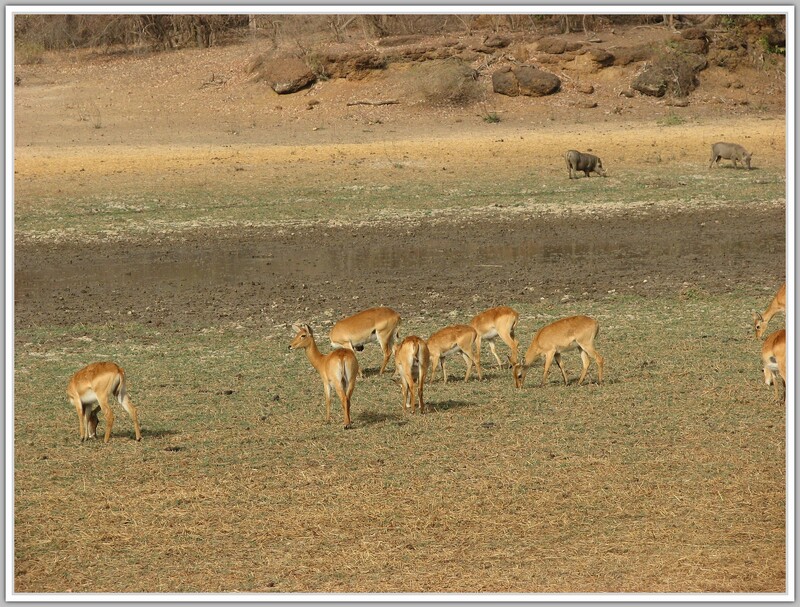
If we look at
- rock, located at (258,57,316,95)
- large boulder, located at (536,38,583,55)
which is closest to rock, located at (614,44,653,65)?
large boulder, located at (536,38,583,55)

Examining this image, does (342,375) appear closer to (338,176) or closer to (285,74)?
(338,176)

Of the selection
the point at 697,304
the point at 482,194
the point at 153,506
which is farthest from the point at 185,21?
the point at 153,506

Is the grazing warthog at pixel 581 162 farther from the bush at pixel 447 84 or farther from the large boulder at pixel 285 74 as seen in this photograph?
the large boulder at pixel 285 74

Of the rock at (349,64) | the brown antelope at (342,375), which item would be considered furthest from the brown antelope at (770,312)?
the rock at (349,64)

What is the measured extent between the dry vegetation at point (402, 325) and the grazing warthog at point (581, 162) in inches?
14.2

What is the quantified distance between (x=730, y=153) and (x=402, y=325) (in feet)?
46.9

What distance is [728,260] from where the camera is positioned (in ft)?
63.0

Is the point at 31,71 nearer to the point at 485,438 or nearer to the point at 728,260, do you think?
the point at 728,260

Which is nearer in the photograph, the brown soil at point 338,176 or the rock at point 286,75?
the brown soil at point 338,176

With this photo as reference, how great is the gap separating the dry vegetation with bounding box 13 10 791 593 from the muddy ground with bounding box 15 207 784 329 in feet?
0.29

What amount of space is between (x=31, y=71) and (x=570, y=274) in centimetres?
2557

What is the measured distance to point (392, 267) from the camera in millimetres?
19312

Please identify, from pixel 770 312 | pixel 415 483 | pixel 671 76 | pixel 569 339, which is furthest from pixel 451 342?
pixel 671 76

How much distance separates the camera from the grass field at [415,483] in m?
7.68
